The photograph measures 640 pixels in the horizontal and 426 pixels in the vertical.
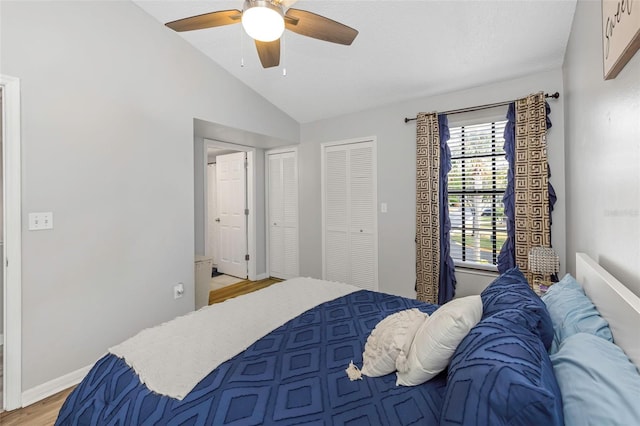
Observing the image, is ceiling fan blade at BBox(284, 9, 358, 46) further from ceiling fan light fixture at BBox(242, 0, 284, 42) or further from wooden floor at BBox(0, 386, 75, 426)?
wooden floor at BBox(0, 386, 75, 426)

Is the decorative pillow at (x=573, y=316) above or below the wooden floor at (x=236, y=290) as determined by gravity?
above

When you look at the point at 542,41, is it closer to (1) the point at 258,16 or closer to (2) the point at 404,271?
(1) the point at 258,16

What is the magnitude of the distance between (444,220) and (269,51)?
7.64 ft

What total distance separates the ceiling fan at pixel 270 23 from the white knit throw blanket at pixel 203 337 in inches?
61.1

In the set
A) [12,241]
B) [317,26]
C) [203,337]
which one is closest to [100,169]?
[12,241]

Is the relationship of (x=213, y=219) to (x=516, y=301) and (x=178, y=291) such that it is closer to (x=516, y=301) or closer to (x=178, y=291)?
(x=178, y=291)

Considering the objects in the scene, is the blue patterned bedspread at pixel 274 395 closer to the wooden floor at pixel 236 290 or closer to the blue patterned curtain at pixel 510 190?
the blue patterned curtain at pixel 510 190

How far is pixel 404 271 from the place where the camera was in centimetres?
359

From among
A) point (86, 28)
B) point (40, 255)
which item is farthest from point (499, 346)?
point (86, 28)

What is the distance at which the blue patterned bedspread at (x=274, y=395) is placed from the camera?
3.18 ft

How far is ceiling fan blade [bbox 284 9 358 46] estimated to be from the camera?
67.4 inches

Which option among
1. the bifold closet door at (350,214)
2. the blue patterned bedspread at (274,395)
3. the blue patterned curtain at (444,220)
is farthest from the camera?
the bifold closet door at (350,214)

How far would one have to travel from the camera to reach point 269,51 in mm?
2004

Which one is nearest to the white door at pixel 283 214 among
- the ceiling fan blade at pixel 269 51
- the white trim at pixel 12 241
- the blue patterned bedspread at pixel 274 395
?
the ceiling fan blade at pixel 269 51
